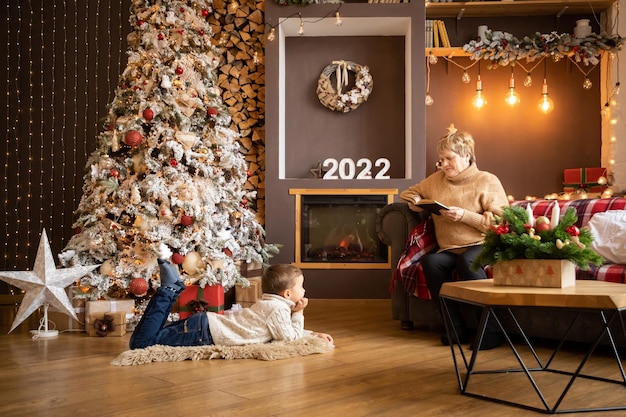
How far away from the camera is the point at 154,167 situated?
3771 mm

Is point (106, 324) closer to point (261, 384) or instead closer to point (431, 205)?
point (261, 384)

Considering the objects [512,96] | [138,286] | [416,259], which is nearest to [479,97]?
[512,96]

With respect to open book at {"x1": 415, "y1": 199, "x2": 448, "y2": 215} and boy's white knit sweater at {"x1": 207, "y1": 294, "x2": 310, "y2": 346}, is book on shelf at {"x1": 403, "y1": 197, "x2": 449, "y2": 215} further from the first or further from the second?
boy's white knit sweater at {"x1": 207, "y1": 294, "x2": 310, "y2": 346}

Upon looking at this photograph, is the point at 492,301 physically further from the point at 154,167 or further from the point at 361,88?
the point at 361,88

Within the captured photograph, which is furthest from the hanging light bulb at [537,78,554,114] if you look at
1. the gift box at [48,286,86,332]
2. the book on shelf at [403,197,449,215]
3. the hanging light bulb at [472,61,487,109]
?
the gift box at [48,286,86,332]

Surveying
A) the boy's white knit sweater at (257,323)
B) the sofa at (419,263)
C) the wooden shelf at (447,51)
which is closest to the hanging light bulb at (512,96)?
the wooden shelf at (447,51)

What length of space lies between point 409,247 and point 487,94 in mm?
2869

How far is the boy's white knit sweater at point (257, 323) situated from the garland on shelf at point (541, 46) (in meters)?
3.37

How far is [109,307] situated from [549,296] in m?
2.51

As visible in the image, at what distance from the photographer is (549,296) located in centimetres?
187

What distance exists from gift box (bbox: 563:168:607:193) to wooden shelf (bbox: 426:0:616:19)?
1399 mm

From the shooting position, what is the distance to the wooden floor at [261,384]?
78.1 inches

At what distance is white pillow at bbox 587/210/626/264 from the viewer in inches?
118

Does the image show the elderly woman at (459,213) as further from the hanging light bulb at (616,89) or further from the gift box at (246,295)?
the hanging light bulb at (616,89)
